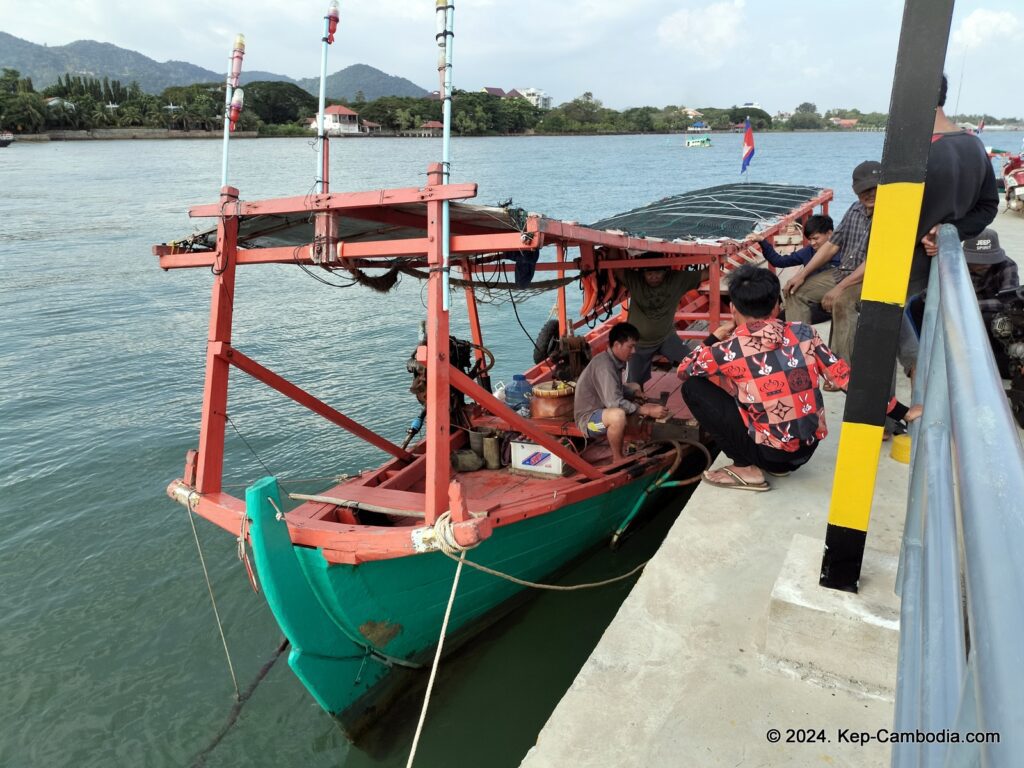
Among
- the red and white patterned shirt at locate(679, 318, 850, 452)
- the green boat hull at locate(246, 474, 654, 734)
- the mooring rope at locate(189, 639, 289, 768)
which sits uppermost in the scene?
the red and white patterned shirt at locate(679, 318, 850, 452)

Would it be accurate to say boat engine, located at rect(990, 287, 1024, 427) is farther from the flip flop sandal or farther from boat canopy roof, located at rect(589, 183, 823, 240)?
boat canopy roof, located at rect(589, 183, 823, 240)

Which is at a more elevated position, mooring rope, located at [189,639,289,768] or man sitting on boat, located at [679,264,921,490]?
man sitting on boat, located at [679,264,921,490]

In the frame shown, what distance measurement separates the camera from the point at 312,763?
4570 mm

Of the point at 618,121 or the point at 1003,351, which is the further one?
the point at 618,121

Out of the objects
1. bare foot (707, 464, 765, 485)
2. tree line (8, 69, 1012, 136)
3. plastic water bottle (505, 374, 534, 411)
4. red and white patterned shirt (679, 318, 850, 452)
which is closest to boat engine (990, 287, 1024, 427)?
red and white patterned shirt (679, 318, 850, 452)

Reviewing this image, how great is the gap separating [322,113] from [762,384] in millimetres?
2931

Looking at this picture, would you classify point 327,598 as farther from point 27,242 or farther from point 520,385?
point 27,242

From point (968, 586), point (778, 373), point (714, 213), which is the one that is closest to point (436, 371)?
point (778, 373)

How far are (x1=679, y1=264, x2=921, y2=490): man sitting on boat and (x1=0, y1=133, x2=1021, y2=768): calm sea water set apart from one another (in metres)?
2.23

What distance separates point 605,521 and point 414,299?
536 inches

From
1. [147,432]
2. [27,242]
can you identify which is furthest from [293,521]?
[27,242]

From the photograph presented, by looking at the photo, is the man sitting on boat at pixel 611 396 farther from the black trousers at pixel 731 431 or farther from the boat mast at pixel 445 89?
the boat mast at pixel 445 89

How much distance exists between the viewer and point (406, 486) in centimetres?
533

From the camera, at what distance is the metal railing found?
1.79ft
